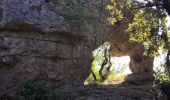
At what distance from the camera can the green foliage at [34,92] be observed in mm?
13891

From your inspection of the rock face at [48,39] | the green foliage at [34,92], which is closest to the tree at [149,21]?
the rock face at [48,39]

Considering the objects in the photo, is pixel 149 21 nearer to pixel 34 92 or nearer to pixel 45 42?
pixel 45 42

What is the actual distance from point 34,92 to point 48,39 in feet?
10.9

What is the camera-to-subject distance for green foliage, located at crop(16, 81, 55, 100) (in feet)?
45.6

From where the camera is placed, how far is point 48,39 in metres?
16.5

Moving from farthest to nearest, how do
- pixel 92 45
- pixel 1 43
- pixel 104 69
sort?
pixel 104 69 → pixel 92 45 → pixel 1 43

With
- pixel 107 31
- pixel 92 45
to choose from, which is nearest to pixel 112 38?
pixel 107 31

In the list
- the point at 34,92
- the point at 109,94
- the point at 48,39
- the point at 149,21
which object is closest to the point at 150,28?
the point at 149,21

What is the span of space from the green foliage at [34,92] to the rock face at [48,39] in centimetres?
114

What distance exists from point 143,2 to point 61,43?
4494 millimetres

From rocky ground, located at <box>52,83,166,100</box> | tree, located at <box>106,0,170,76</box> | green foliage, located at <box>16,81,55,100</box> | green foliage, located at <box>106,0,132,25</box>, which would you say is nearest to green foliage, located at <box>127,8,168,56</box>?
tree, located at <box>106,0,170,76</box>

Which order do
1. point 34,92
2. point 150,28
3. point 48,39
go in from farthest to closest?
point 48,39, point 150,28, point 34,92

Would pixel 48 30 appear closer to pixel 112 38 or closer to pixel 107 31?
pixel 107 31

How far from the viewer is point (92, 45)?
19.0 m
